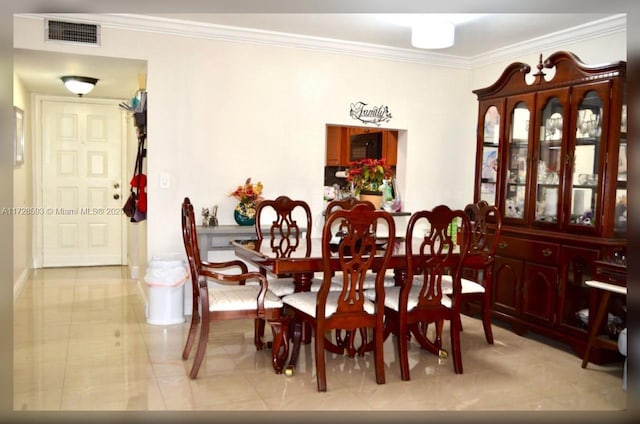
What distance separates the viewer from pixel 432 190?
585 centimetres

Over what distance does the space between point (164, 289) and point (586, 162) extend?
3.37 meters

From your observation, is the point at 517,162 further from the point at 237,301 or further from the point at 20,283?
the point at 20,283

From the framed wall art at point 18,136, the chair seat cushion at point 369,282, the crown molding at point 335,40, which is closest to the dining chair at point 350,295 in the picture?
the chair seat cushion at point 369,282

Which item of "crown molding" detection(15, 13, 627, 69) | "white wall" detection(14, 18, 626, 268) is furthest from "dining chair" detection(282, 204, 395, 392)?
"crown molding" detection(15, 13, 627, 69)

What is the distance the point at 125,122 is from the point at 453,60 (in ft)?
13.7

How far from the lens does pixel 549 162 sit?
4414 millimetres

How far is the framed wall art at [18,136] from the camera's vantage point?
5.47 m

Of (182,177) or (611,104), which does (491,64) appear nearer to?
(611,104)

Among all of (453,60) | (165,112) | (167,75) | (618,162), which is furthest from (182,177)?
(618,162)

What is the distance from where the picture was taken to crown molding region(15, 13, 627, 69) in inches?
175

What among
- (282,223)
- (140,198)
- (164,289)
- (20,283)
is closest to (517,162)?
(282,223)

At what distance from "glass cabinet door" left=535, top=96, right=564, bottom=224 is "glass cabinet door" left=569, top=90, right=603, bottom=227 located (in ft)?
0.44

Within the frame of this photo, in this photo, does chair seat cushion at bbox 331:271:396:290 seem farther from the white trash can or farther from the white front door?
the white front door

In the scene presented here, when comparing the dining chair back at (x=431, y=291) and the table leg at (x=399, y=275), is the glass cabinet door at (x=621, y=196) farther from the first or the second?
the table leg at (x=399, y=275)
